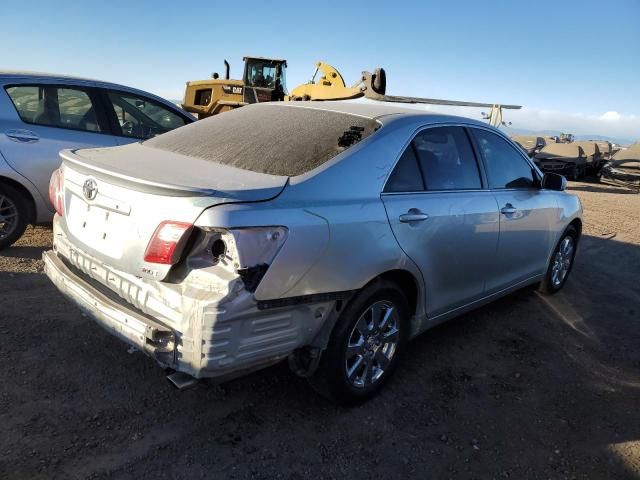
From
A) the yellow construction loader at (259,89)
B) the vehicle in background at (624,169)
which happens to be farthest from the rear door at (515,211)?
the vehicle in background at (624,169)

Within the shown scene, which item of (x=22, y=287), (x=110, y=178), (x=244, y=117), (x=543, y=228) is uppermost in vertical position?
(x=244, y=117)

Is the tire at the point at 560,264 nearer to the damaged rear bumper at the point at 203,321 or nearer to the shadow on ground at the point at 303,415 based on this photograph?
the shadow on ground at the point at 303,415

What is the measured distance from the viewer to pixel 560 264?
5.28 metres

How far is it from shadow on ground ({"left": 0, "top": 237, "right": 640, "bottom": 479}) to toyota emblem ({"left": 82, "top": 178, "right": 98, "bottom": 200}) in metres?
1.09

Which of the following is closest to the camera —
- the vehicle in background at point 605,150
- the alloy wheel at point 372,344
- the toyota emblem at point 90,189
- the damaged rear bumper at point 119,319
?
the damaged rear bumper at point 119,319

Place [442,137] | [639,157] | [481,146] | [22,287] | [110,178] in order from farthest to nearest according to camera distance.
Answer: [639,157] → [22,287] → [481,146] → [442,137] → [110,178]

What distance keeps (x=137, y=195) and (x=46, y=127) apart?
3237mm

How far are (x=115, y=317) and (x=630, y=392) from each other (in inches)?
130

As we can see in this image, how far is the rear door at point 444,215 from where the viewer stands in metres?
3.00

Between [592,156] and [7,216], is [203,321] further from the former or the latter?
[592,156]

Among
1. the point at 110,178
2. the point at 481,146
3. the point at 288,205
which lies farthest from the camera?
the point at 481,146

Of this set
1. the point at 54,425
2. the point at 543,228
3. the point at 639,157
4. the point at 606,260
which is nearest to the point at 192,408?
the point at 54,425

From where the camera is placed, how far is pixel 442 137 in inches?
138

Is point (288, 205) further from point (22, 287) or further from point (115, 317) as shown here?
point (22, 287)
